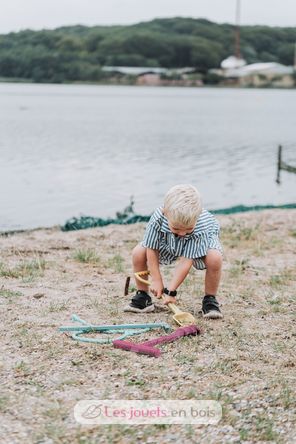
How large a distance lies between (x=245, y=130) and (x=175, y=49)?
9461cm

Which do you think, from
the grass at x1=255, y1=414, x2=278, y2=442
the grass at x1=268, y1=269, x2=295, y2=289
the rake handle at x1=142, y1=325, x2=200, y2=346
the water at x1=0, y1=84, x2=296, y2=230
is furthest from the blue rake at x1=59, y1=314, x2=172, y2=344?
the water at x1=0, y1=84, x2=296, y2=230

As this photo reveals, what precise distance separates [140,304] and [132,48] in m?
137

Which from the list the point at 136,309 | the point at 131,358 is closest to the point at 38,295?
the point at 136,309

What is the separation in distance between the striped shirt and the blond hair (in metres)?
0.29

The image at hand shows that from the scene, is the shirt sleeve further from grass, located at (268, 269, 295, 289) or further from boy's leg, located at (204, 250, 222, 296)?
grass, located at (268, 269, 295, 289)

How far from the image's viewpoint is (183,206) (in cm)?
504

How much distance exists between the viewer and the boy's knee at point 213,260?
545cm

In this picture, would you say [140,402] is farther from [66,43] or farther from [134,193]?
[66,43]

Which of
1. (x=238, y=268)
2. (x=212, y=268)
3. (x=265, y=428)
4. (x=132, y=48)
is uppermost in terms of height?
(x=132, y=48)

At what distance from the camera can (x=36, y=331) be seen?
16.5ft

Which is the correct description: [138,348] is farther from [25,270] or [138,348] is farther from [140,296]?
[25,270]

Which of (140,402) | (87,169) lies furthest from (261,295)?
(87,169)

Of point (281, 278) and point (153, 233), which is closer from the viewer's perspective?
point (153, 233)

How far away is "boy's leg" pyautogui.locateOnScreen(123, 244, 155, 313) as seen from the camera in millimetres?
5617
